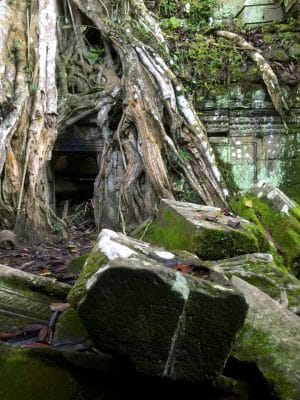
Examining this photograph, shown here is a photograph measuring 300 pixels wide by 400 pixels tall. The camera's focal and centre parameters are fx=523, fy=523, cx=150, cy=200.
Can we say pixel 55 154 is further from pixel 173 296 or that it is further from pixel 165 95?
pixel 173 296

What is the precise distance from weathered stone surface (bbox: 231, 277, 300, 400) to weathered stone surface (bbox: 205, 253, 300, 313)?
0.25 metres

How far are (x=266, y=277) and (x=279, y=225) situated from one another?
3.86 ft

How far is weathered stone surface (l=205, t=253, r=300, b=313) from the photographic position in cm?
226

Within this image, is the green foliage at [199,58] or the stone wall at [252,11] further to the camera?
the stone wall at [252,11]

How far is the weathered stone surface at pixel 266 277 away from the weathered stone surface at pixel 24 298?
678 millimetres

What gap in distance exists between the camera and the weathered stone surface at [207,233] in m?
2.71

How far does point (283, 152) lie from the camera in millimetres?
5316

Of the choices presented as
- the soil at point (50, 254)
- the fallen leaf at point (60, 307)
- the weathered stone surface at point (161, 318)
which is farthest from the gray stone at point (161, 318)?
the soil at point (50, 254)

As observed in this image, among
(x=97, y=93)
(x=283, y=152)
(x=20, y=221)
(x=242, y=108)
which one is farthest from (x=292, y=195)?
(x=20, y=221)

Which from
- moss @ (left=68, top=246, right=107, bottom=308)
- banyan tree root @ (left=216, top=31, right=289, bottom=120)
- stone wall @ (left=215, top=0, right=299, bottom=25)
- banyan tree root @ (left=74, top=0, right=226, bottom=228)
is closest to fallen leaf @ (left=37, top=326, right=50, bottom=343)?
moss @ (left=68, top=246, right=107, bottom=308)

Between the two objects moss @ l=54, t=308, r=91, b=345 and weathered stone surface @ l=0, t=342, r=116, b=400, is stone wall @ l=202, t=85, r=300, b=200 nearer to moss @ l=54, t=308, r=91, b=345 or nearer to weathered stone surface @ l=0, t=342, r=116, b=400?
moss @ l=54, t=308, r=91, b=345

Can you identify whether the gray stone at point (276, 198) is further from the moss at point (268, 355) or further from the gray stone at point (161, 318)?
the gray stone at point (161, 318)

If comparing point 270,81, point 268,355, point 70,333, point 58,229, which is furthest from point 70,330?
point 270,81

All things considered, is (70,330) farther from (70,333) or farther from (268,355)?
(268,355)
